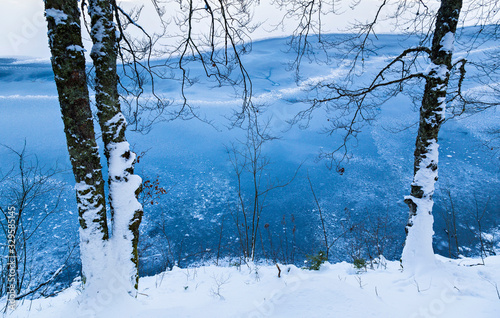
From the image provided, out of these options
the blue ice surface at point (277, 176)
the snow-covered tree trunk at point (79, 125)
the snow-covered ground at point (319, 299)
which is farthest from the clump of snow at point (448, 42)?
the snow-covered tree trunk at point (79, 125)

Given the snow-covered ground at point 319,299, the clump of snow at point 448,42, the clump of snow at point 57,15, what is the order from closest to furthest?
1. the clump of snow at point 57,15
2. the snow-covered ground at point 319,299
3. the clump of snow at point 448,42

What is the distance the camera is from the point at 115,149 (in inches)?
88.0

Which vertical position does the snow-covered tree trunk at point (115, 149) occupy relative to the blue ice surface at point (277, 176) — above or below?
above

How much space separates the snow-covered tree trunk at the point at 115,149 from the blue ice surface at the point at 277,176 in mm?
2482

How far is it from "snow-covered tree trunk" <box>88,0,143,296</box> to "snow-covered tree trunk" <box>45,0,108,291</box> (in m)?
0.12

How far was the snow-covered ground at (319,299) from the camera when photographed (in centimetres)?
202

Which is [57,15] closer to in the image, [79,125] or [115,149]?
[79,125]

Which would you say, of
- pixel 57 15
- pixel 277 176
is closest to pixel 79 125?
pixel 57 15

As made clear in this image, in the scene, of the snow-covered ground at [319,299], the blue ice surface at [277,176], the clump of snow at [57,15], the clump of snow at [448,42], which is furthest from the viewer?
the blue ice surface at [277,176]

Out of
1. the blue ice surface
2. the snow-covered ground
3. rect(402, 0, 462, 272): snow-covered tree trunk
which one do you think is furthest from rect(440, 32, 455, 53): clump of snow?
the snow-covered ground

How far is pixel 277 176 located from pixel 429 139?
4.82 m

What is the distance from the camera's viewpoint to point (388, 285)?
266cm

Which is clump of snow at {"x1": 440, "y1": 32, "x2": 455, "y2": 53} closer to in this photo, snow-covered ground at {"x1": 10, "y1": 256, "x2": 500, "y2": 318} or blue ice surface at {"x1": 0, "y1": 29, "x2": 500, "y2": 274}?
blue ice surface at {"x1": 0, "y1": 29, "x2": 500, "y2": 274}

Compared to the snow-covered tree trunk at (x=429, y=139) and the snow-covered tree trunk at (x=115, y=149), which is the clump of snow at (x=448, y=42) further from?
the snow-covered tree trunk at (x=115, y=149)
